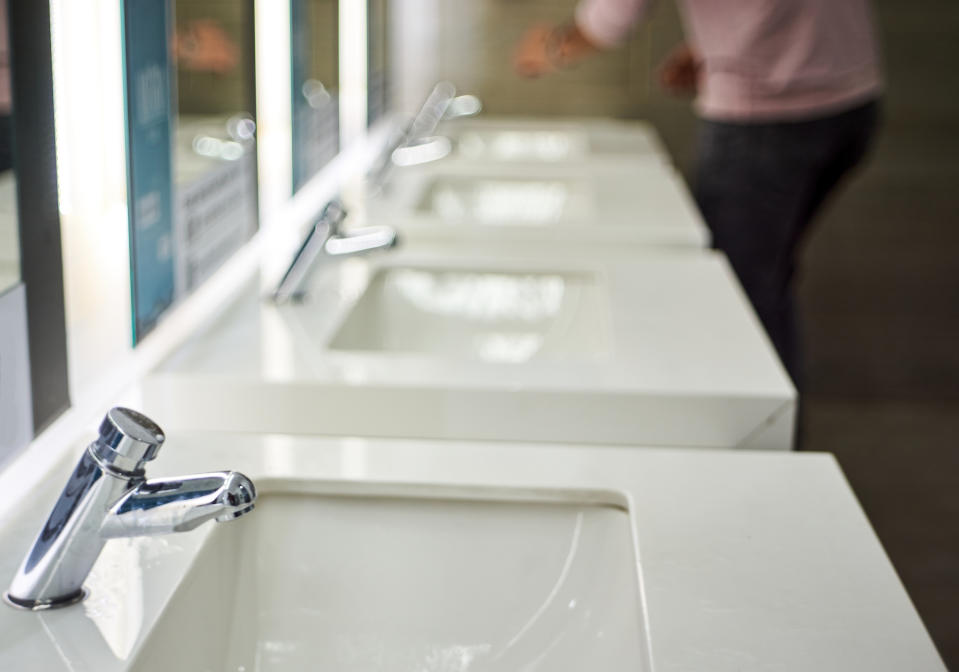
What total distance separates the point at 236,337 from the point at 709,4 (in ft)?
4.24

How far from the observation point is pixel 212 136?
143cm

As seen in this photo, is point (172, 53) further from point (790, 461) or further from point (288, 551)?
point (790, 461)

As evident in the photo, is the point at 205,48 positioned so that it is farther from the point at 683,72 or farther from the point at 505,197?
the point at 683,72

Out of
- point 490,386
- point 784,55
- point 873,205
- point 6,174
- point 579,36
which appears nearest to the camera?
point 6,174

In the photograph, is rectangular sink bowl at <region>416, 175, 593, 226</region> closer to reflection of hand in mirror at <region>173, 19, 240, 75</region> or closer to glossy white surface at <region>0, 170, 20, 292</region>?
reflection of hand in mirror at <region>173, 19, 240, 75</region>

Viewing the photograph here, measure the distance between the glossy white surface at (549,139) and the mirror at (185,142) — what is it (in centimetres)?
102

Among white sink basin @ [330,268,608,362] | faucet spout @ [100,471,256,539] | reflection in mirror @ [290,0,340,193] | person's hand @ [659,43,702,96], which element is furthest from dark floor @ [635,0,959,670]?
faucet spout @ [100,471,256,539]

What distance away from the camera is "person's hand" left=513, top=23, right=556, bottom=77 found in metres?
3.16

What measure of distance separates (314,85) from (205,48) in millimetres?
781

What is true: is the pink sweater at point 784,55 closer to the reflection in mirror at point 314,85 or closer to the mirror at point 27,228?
the reflection in mirror at point 314,85

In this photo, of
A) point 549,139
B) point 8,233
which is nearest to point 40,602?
point 8,233

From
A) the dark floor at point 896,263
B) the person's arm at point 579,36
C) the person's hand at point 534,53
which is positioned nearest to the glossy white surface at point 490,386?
the person's arm at point 579,36

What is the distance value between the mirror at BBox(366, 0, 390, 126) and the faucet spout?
92.9 inches

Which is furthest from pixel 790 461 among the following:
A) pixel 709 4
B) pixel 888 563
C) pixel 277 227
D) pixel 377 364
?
pixel 709 4
